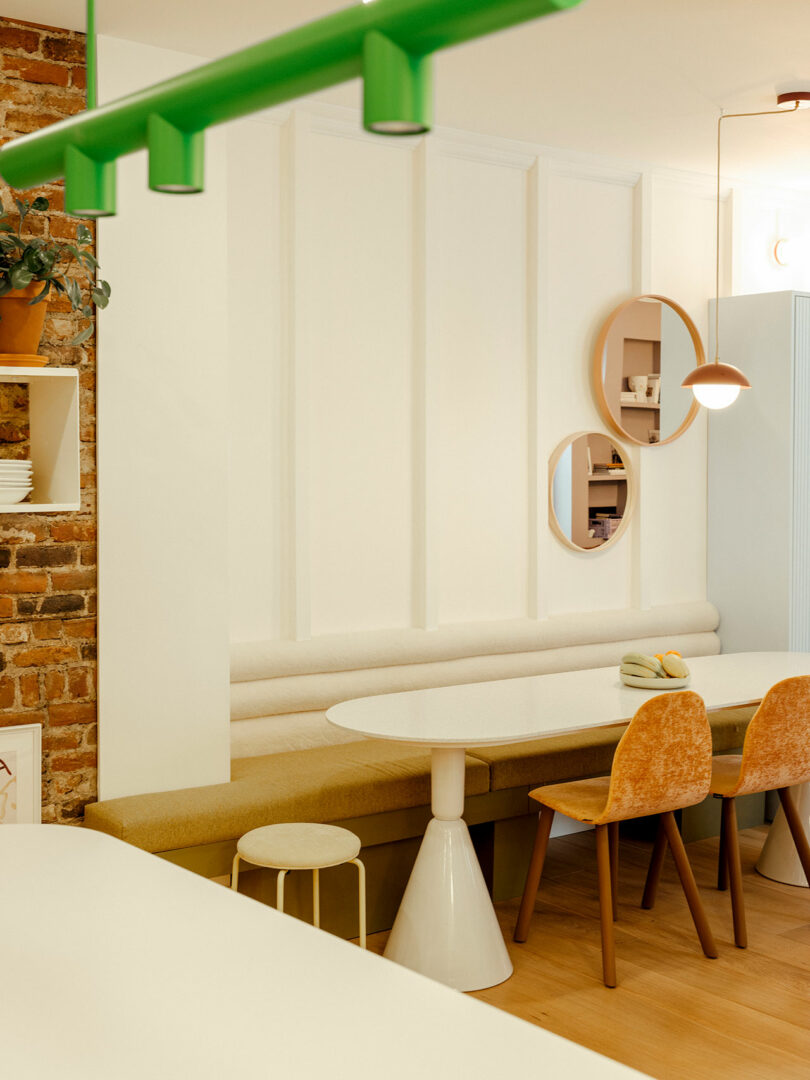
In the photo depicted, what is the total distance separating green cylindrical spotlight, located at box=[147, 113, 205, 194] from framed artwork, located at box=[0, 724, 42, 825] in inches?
98.3

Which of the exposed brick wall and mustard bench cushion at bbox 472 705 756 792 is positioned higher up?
the exposed brick wall

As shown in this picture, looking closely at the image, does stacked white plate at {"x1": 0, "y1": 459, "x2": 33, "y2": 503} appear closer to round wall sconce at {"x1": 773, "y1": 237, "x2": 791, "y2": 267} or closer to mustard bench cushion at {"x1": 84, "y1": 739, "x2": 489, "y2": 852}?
mustard bench cushion at {"x1": 84, "y1": 739, "x2": 489, "y2": 852}

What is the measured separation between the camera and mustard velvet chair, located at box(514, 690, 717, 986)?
11.5 ft

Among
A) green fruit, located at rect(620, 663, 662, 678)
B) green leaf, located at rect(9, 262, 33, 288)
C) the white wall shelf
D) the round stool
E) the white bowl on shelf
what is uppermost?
green leaf, located at rect(9, 262, 33, 288)

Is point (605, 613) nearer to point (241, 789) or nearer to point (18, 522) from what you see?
point (241, 789)

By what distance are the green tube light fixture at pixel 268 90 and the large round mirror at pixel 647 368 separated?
3.96 meters

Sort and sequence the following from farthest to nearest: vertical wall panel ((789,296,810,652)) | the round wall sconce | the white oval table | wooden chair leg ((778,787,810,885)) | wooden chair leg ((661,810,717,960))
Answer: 1. the round wall sconce
2. vertical wall panel ((789,296,810,652))
3. wooden chair leg ((778,787,810,885))
4. wooden chair leg ((661,810,717,960))
5. the white oval table

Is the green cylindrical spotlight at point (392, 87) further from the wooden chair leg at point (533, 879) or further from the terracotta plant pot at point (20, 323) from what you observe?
the wooden chair leg at point (533, 879)

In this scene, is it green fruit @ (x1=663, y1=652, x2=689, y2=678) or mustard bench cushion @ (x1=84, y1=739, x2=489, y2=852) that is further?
green fruit @ (x1=663, y1=652, x2=689, y2=678)

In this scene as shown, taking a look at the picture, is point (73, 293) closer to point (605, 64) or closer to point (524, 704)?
point (524, 704)

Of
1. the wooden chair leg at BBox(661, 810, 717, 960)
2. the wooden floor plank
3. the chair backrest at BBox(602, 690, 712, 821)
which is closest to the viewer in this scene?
the wooden floor plank

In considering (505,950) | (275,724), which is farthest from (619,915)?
(275,724)

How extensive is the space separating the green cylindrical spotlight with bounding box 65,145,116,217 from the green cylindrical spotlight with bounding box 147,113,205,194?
6.5 inches

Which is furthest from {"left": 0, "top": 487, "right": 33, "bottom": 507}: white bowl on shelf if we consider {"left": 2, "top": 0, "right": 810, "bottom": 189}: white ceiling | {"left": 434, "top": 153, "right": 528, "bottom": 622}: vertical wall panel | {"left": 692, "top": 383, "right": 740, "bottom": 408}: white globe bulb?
{"left": 692, "top": 383, "right": 740, "bottom": 408}: white globe bulb
